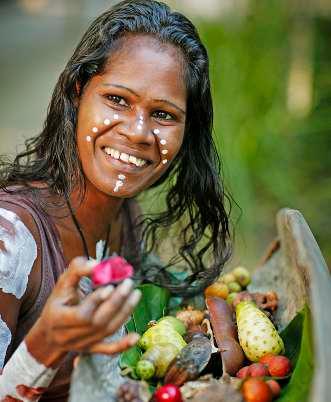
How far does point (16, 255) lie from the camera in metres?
2.07

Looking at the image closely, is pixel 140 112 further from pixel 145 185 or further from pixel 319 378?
pixel 319 378

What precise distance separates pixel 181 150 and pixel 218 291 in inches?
20.5

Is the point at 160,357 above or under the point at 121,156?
under

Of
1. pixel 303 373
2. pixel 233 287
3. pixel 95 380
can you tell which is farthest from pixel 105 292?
pixel 233 287

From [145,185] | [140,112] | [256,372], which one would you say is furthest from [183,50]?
[256,372]

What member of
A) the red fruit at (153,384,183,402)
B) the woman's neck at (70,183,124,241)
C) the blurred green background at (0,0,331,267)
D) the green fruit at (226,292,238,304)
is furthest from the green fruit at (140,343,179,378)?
the blurred green background at (0,0,331,267)

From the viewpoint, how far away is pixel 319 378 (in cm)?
141

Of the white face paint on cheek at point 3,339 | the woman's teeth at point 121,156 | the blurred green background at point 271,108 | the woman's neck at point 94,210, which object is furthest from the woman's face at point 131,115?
the blurred green background at point 271,108

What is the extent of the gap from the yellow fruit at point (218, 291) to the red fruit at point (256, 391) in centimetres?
78

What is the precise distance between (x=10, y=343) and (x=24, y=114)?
559cm

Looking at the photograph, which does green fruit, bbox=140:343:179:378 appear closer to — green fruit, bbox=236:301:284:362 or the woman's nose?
green fruit, bbox=236:301:284:362

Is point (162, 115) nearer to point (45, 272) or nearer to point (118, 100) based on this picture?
point (118, 100)

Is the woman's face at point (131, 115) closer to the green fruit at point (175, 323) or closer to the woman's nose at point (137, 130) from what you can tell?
the woman's nose at point (137, 130)

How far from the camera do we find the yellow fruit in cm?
252
